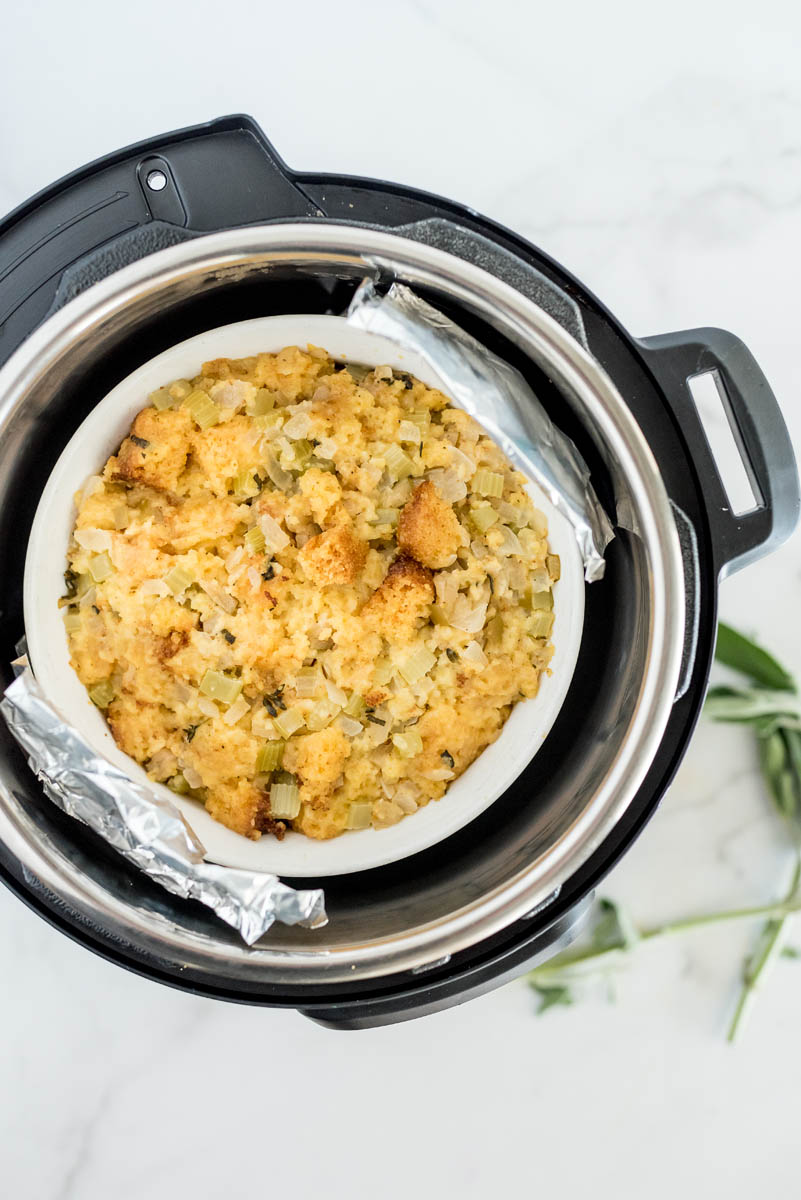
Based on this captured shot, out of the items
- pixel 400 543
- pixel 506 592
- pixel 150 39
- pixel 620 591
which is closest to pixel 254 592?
pixel 400 543

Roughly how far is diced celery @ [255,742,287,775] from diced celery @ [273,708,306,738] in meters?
0.02

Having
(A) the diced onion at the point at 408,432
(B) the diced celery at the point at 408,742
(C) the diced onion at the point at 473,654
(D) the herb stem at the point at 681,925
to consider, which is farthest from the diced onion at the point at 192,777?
(D) the herb stem at the point at 681,925

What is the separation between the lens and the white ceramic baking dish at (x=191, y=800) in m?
1.06

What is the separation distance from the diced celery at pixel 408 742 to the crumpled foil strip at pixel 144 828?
0.17 m

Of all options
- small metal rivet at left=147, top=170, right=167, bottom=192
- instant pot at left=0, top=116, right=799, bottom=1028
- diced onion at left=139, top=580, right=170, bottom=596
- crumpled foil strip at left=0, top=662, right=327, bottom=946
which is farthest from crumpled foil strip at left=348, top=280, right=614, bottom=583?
crumpled foil strip at left=0, top=662, right=327, bottom=946

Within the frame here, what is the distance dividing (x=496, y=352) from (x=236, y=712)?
470 millimetres

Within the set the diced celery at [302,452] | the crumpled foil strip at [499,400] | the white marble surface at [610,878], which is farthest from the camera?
the white marble surface at [610,878]

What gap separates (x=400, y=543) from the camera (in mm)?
1068

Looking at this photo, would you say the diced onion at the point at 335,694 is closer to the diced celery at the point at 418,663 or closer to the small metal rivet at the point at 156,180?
the diced celery at the point at 418,663

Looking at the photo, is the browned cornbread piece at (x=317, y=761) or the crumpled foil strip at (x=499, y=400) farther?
the browned cornbread piece at (x=317, y=761)

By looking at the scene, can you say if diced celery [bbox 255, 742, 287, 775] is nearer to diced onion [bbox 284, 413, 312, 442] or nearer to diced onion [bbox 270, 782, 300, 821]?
diced onion [bbox 270, 782, 300, 821]

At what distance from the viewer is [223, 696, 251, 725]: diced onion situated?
1062mm

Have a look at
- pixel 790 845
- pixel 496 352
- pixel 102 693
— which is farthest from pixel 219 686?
pixel 790 845

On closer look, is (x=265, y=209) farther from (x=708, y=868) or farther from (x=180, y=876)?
(x=708, y=868)
